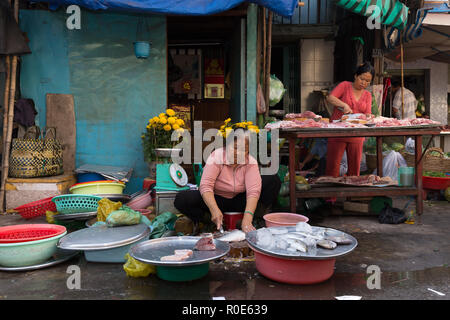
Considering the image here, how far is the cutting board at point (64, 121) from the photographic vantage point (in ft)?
19.7

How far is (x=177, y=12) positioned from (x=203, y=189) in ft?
9.18

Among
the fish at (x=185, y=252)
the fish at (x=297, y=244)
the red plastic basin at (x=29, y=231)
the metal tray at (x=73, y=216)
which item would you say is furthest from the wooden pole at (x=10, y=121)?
the fish at (x=297, y=244)

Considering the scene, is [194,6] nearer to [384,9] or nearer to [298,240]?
[384,9]

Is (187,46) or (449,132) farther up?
(187,46)

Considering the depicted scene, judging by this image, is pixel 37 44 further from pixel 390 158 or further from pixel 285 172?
pixel 390 158

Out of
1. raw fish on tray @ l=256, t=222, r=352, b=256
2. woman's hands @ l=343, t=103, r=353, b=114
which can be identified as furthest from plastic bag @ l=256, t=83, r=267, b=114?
raw fish on tray @ l=256, t=222, r=352, b=256

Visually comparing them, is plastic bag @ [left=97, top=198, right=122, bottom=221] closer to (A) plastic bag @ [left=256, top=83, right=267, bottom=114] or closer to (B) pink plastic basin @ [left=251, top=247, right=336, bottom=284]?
(B) pink plastic basin @ [left=251, top=247, right=336, bottom=284]

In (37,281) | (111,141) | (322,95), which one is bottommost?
(37,281)

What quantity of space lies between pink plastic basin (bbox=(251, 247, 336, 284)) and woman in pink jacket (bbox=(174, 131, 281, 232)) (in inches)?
34.1

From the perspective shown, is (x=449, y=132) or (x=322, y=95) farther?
(x=449, y=132)

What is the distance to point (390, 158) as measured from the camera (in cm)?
702

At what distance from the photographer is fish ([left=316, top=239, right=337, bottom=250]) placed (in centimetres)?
285
